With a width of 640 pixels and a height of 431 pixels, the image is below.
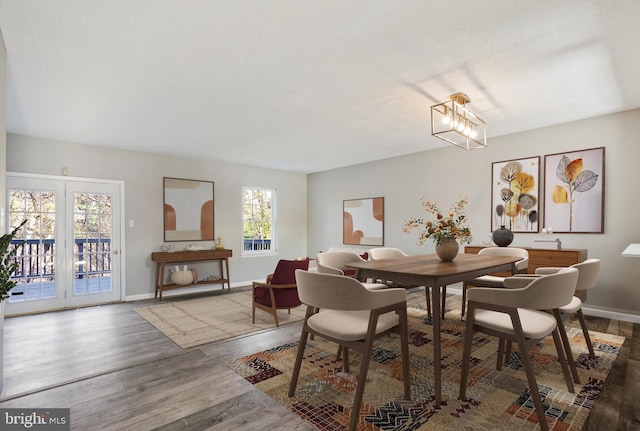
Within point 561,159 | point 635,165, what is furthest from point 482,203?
point 635,165

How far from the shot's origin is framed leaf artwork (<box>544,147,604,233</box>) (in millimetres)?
4180

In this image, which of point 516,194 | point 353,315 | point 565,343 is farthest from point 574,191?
point 353,315

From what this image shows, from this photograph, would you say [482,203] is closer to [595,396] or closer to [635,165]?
[635,165]

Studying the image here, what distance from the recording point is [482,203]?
523 centimetres

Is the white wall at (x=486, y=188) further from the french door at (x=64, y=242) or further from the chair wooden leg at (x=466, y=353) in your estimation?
the french door at (x=64, y=242)

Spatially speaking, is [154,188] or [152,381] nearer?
[152,381]

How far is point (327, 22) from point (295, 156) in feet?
13.6

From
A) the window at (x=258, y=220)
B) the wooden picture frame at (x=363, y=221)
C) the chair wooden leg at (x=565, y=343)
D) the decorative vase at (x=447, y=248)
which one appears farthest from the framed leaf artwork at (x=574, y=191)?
the window at (x=258, y=220)

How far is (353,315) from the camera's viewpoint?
90.3 inches

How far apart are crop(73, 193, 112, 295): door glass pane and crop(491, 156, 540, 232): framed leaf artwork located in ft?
20.7

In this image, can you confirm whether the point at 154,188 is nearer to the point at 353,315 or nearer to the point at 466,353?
the point at 353,315

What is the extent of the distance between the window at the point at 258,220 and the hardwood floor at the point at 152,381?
352 cm

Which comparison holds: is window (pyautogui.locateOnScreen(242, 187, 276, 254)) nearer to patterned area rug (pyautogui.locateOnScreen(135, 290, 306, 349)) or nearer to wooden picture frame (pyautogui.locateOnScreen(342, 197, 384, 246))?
wooden picture frame (pyautogui.locateOnScreen(342, 197, 384, 246))

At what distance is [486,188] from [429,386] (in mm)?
3752
